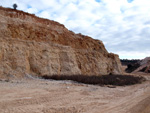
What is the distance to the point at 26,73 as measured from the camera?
14.2 m

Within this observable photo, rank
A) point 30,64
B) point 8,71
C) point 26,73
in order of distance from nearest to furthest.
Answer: point 8,71
point 26,73
point 30,64

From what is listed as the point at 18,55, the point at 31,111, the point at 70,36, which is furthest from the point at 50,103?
the point at 70,36

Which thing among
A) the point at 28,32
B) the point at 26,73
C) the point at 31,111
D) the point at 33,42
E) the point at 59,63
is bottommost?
the point at 31,111

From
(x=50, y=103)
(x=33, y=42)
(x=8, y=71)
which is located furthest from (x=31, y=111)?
(x=33, y=42)

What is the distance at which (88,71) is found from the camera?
75.4ft

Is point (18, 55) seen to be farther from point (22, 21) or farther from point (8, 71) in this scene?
point (22, 21)

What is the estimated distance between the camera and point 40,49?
17.3m

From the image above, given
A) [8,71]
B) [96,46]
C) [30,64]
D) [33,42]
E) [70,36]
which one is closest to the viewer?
[8,71]

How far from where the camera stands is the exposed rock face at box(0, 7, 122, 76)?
47.4 feet

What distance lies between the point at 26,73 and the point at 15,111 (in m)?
9.65

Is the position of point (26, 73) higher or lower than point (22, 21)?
lower

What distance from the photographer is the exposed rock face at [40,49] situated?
14.5 m

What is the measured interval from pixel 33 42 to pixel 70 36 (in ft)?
25.2

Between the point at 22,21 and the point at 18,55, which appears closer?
the point at 18,55
